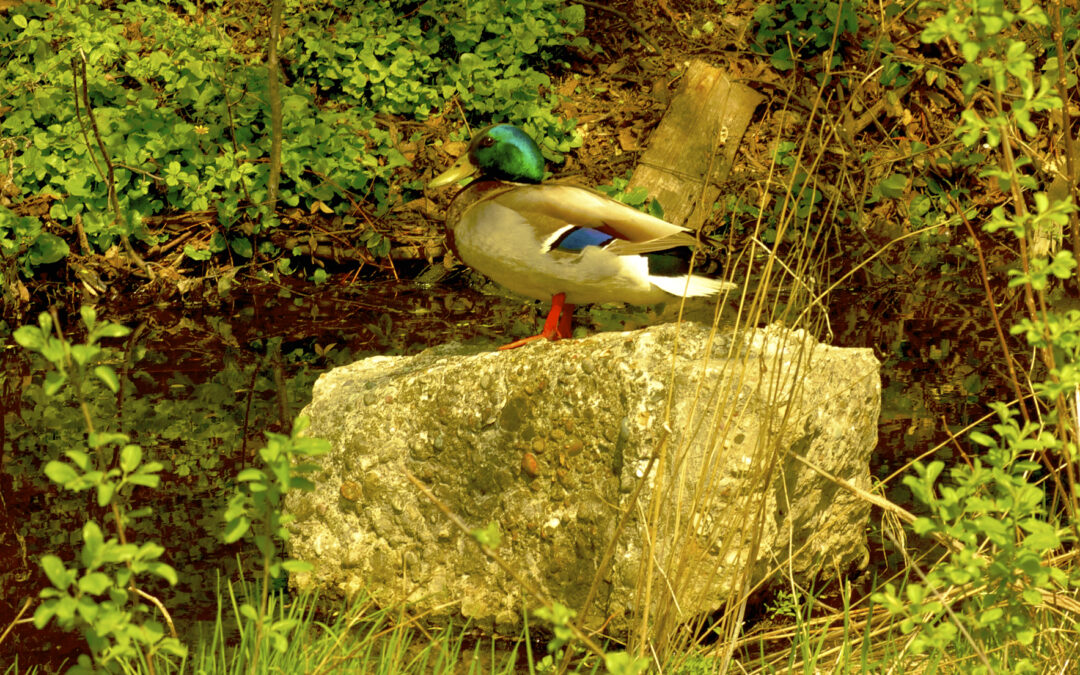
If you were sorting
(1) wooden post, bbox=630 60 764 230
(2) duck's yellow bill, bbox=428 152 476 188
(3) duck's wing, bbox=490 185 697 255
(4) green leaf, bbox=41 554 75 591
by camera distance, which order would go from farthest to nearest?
1. (1) wooden post, bbox=630 60 764 230
2. (2) duck's yellow bill, bbox=428 152 476 188
3. (3) duck's wing, bbox=490 185 697 255
4. (4) green leaf, bbox=41 554 75 591

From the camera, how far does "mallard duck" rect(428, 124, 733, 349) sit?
339 centimetres

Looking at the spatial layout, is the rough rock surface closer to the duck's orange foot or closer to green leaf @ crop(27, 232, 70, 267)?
the duck's orange foot

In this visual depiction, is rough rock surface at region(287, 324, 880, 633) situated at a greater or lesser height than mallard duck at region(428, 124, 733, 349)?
lesser

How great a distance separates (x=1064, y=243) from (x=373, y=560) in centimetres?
402

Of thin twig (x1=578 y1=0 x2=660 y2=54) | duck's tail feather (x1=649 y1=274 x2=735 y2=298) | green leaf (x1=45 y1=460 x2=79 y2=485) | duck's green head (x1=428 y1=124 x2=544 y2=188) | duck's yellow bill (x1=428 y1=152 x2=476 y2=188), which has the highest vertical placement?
green leaf (x1=45 y1=460 x2=79 y2=485)

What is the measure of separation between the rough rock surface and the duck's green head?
0.64 meters

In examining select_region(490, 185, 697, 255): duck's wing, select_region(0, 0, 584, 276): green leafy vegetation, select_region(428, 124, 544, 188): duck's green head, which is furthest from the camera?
select_region(0, 0, 584, 276): green leafy vegetation

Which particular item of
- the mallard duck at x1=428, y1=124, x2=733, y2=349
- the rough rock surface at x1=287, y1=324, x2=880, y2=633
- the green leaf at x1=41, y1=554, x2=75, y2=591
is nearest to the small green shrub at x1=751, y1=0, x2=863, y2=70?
the mallard duck at x1=428, y1=124, x2=733, y2=349

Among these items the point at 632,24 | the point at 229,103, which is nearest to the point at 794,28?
the point at 632,24

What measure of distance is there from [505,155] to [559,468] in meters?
1.04

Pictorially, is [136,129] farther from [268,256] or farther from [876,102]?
[876,102]

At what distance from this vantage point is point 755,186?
20.5 feet

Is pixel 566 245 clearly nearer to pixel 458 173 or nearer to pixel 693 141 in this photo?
pixel 458 173

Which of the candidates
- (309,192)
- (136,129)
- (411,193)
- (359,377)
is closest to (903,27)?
(411,193)
